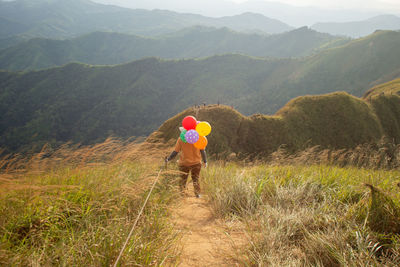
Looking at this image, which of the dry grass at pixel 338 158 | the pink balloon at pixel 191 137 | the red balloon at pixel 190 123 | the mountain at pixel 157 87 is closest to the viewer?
the pink balloon at pixel 191 137

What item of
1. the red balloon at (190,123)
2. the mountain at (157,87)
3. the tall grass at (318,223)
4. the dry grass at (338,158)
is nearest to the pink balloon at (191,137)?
the red balloon at (190,123)

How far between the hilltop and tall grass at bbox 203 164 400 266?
7.91m

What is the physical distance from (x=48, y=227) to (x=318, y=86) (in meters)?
103

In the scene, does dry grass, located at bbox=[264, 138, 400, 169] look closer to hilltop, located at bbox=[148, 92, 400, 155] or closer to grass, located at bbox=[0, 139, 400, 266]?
grass, located at bbox=[0, 139, 400, 266]

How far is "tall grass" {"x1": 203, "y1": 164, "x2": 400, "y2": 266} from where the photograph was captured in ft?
6.79

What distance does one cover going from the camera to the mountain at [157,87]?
8631cm

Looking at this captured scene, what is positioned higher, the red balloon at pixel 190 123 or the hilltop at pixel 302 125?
the red balloon at pixel 190 123

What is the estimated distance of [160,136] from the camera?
11883 mm

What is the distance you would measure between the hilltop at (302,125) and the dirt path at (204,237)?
784 centimetres

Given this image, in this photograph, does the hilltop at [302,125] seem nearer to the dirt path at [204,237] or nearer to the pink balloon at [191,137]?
the pink balloon at [191,137]

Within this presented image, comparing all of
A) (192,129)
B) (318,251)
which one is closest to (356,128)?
(192,129)

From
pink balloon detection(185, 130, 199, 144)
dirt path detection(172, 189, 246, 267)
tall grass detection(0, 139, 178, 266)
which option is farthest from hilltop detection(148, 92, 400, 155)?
tall grass detection(0, 139, 178, 266)

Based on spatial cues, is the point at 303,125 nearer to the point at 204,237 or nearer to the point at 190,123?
the point at 190,123

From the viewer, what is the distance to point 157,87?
113938 mm
